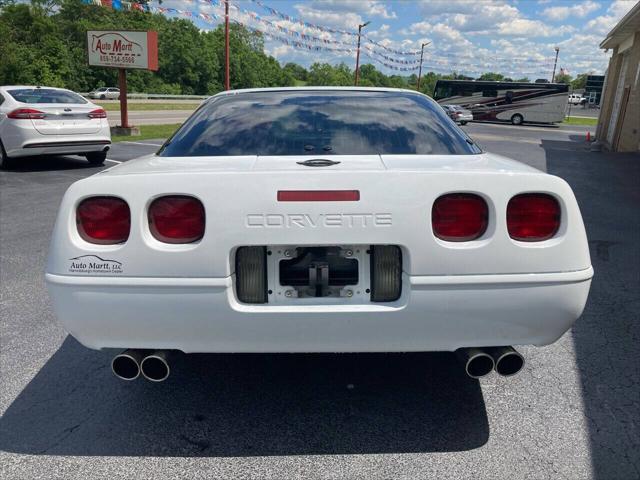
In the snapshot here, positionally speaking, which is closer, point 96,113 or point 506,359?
point 506,359

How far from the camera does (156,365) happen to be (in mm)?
2334

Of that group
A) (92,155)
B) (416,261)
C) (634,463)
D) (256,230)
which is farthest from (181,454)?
(92,155)

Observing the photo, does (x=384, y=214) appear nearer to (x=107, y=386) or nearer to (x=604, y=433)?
(x=604, y=433)

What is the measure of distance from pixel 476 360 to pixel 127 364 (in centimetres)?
149

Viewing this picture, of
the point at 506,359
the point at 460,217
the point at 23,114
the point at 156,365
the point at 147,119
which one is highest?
the point at 460,217

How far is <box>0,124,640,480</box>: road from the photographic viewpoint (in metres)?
2.30

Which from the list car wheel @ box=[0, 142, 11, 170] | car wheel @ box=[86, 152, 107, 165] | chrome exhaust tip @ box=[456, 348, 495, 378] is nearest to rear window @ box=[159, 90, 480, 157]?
chrome exhaust tip @ box=[456, 348, 495, 378]

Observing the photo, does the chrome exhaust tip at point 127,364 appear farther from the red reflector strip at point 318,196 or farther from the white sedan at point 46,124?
the white sedan at point 46,124

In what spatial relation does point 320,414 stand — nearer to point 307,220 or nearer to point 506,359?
point 506,359

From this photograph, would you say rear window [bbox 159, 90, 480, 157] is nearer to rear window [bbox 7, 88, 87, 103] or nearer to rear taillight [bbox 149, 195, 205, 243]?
rear taillight [bbox 149, 195, 205, 243]

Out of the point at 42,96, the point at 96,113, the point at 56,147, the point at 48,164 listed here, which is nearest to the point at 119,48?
the point at 48,164

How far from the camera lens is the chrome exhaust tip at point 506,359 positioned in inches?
91.7

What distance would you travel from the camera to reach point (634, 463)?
7.49 ft

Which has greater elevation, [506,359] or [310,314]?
[310,314]
